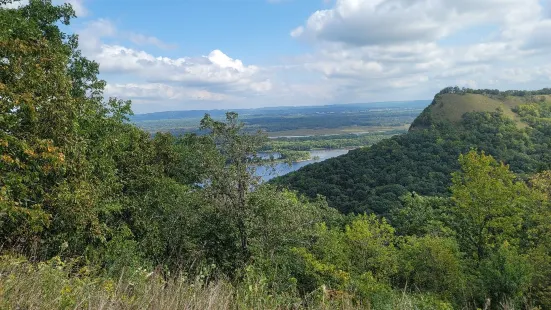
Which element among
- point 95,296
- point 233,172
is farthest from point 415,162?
point 95,296

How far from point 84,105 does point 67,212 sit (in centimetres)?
292

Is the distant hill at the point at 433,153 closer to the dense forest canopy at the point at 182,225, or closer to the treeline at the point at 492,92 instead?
the treeline at the point at 492,92

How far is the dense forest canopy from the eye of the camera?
160 inches

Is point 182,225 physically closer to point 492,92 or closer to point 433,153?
point 433,153

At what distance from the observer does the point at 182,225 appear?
551 inches

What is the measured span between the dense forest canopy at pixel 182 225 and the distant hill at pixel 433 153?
23729mm

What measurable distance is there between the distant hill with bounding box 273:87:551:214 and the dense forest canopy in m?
23.7

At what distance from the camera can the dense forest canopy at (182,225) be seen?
4.06 metres

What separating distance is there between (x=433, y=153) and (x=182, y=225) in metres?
78.4

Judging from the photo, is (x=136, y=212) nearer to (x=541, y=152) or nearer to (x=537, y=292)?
(x=537, y=292)

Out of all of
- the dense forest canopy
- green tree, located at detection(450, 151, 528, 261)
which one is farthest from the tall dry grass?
green tree, located at detection(450, 151, 528, 261)

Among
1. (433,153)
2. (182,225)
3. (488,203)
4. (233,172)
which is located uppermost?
(233,172)

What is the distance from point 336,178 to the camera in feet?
230

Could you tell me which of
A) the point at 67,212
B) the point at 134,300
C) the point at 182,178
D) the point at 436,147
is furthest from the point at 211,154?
the point at 436,147
